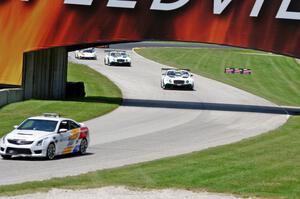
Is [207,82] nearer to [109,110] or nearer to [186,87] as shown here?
[186,87]

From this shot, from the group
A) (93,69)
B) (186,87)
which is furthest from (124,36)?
(93,69)

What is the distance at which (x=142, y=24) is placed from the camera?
4438 centimetres

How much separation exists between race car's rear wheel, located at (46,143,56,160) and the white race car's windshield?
0.64 meters

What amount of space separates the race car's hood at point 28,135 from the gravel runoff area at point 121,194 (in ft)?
21.8

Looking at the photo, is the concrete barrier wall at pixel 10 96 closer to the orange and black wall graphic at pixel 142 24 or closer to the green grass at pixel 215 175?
the orange and black wall graphic at pixel 142 24

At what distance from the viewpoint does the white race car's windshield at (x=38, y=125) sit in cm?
2575

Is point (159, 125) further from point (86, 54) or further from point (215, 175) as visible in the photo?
point (86, 54)

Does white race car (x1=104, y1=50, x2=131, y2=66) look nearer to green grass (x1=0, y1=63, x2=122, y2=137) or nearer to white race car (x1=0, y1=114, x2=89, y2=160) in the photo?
green grass (x1=0, y1=63, x2=122, y2=137)

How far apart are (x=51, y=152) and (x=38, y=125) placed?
1.18 meters

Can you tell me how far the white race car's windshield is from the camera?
2575 cm

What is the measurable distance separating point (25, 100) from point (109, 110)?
4.58 meters

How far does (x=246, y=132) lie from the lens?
35594mm

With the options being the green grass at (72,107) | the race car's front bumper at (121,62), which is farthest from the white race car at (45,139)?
the race car's front bumper at (121,62)

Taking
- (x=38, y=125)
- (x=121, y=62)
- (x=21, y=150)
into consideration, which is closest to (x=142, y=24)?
(x=38, y=125)
